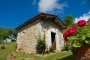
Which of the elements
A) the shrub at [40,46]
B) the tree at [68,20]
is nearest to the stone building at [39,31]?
the shrub at [40,46]

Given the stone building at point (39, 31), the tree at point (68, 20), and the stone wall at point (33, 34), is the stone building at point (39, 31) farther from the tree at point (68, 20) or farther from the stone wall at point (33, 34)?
the tree at point (68, 20)

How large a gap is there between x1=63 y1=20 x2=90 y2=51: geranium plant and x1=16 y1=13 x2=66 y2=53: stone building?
44.2 feet

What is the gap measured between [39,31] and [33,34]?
952 millimetres

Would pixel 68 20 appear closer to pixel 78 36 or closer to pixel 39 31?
pixel 39 31

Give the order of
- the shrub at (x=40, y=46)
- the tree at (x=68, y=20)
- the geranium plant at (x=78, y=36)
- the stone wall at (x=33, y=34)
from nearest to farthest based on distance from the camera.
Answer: the geranium plant at (x=78, y=36) < the shrub at (x=40, y=46) < the stone wall at (x=33, y=34) < the tree at (x=68, y=20)

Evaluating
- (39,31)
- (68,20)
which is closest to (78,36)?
(39,31)

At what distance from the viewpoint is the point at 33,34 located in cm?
2256

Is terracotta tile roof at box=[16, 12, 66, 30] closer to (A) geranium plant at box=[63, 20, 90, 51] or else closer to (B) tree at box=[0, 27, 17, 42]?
(A) geranium plant at box=[63, 20, 90, 51]

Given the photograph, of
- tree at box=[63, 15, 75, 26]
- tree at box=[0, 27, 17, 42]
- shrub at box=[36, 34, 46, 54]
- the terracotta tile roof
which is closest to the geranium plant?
shrub at box=[36, 34, 46, 54]

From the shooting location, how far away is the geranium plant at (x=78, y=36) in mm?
8164

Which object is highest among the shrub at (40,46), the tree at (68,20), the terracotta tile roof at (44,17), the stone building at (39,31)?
the tree at (68,20)

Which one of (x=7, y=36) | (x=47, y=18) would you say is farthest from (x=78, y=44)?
(x=7, y=36)

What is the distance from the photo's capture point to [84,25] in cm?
860

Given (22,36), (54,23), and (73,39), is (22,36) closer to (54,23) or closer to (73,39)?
(54,23)
